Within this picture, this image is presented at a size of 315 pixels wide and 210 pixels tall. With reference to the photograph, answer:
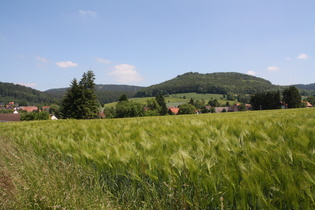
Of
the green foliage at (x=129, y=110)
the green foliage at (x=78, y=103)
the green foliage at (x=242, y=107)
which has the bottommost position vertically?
the green foliage at (x=242, y=107)

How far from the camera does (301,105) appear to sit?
78.3m

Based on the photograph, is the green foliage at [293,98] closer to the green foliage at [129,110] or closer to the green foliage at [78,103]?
the green foliage at [129,110]

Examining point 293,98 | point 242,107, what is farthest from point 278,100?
point 242,107

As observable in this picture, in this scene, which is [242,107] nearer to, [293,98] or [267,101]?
[267,101]

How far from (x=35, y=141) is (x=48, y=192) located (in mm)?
2076

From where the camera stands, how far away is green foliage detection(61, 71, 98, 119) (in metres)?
45.2

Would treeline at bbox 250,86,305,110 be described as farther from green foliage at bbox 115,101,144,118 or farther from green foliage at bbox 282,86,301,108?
green foliage at bbox 115,101,144,118

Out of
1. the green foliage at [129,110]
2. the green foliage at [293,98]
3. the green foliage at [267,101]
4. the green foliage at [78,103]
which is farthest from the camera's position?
the green foliage at [267,101]

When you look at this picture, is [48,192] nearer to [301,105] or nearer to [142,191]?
[142,191]

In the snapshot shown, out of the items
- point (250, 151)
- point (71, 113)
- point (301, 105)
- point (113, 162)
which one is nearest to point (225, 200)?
point (250, 151)

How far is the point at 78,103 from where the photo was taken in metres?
45.3

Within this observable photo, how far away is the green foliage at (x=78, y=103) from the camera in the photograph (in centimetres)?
4516

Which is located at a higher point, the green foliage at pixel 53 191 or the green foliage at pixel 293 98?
the green foliage at pixel 53 191

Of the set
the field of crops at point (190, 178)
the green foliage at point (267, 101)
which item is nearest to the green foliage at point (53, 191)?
the field of crops at point (190, 178)
